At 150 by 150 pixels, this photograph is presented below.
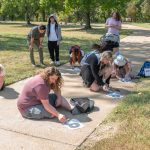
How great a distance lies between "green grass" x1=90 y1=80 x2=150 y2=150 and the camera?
201 inches

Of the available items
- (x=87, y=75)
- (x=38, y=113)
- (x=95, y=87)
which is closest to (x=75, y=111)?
(x=38, y=113)

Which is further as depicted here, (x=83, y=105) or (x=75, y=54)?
(x=75, y=54)

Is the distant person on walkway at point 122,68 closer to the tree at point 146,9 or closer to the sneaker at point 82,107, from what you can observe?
the sneaker at point 82,107

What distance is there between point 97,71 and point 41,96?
227 cm

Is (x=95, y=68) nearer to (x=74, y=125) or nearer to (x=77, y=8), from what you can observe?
(x=74, y=125)

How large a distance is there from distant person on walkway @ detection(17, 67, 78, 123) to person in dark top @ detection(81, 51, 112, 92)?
5.59ft

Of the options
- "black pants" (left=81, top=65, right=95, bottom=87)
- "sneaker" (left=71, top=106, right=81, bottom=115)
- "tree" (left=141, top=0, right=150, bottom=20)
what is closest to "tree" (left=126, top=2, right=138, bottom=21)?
"tree" (left=141, top=0, right=150, bottom=20)

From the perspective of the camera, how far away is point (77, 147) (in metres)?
5.09

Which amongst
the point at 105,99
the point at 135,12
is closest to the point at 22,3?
the point at 135,12

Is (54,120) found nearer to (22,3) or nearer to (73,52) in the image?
(73,52)

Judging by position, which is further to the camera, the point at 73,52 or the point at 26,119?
the point at 73,52

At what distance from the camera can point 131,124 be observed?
5.89 meters

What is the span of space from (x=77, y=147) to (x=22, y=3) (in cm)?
4013

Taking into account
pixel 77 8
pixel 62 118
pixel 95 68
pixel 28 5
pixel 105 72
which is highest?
pixel 28 5
